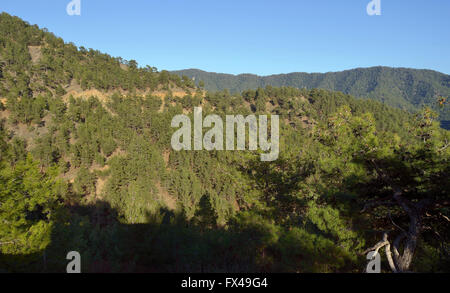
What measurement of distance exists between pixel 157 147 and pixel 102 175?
14126 millimetres

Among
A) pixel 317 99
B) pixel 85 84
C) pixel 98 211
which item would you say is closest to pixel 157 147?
pixel 98 211

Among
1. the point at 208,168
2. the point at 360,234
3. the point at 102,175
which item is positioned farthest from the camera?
the point at 208,168

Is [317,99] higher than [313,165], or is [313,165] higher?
[317,99]

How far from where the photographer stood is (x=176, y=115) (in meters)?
65.3

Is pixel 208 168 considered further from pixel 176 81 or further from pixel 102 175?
pixel 176 81

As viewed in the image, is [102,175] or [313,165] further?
[102,175]

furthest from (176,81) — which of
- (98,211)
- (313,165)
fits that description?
(313,165)

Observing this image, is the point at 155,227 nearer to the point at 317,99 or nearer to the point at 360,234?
the point at 360,234

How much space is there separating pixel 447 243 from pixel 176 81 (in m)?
92.1

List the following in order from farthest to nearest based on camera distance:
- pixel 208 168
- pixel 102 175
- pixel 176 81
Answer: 1. pixel 176 81
2. pixel 208 168
3. pixel 102 175

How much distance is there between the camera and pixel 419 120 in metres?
8.03

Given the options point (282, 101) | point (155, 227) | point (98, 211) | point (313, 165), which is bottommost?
point (98, 211)

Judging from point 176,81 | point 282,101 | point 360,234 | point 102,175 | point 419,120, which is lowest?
point 102,175
